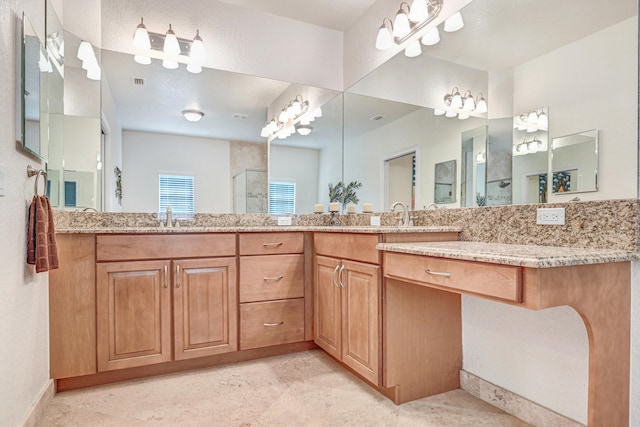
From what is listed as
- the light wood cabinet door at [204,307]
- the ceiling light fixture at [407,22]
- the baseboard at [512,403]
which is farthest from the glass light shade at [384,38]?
the baseboard at [512,403]

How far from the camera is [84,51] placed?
2346 mm

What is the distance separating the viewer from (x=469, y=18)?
6.53 ft

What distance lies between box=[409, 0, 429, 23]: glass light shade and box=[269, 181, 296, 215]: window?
1.57 metres

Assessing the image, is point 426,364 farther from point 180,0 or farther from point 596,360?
point 180,0

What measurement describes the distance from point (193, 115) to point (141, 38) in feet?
2.00

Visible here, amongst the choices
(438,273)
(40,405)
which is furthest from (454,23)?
(40,405)

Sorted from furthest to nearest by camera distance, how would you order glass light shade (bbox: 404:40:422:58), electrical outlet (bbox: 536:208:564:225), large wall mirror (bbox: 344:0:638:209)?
glass light shade (bbox: 404:40:422:58), electrical outlet (bbox: 536:208:564:225), large wall mirror (bbox: 344:0:638:209)

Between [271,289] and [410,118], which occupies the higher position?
[410,118]

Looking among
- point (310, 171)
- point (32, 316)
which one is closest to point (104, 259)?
point (32, 316)

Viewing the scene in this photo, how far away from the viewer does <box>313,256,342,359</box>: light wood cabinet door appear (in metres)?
2.15

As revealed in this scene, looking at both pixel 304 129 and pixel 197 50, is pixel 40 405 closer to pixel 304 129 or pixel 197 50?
pixel 197 50

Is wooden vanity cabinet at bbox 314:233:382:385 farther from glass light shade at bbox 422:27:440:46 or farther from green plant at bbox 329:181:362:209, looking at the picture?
glass light shade at bbox 422:27:440:46

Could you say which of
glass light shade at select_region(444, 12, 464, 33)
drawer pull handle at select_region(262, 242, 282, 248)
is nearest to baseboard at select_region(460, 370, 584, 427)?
drawer pull handle at select_region(262, 242, 282, 248)

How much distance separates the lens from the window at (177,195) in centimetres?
264
